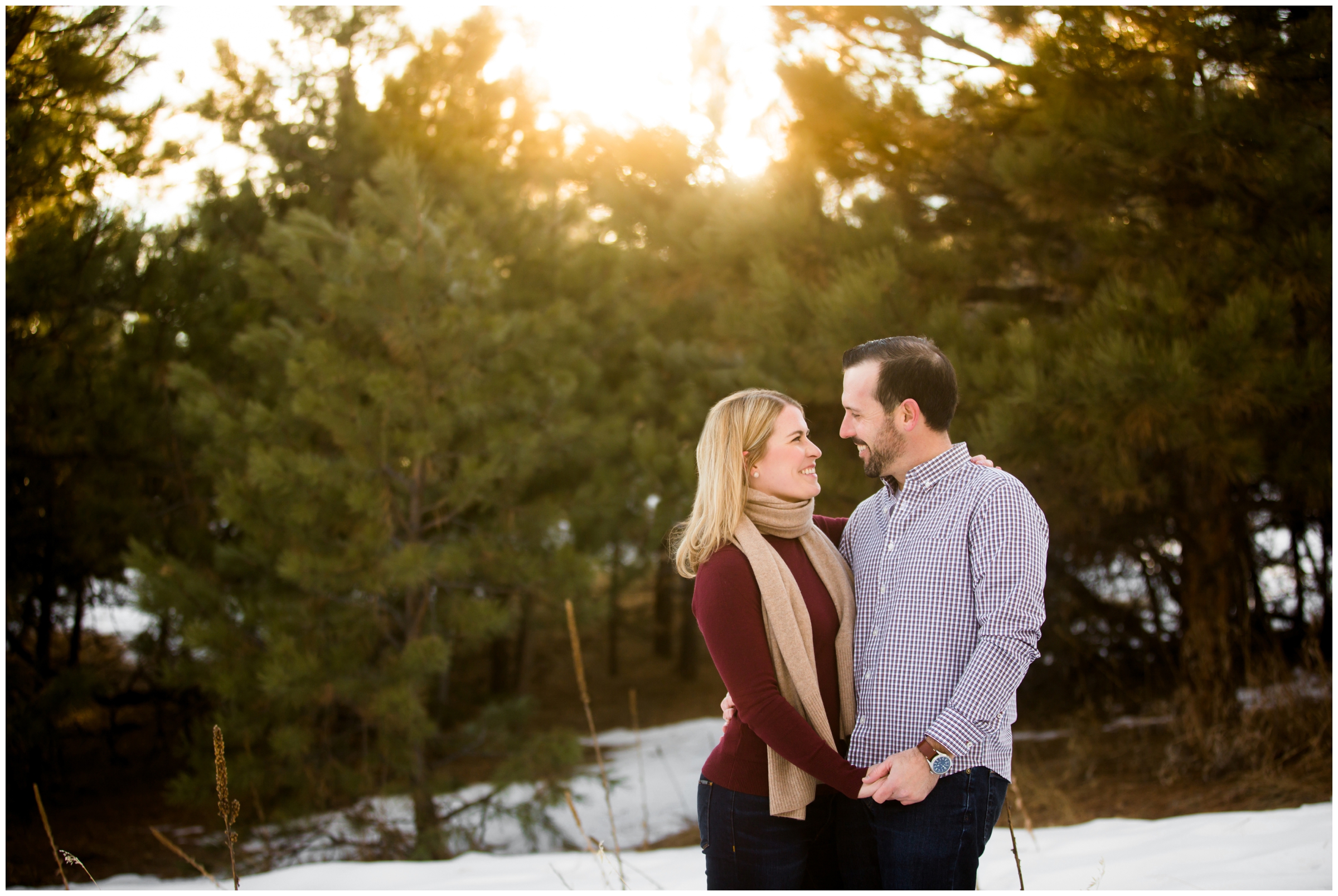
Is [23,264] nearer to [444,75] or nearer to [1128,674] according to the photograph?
[444,75]

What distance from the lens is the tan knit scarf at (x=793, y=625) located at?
1610 millimetres

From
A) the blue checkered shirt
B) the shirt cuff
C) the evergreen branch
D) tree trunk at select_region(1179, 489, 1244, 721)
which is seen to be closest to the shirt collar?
the blue checkered shirt

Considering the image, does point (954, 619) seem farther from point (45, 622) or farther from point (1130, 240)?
point (45, 622)

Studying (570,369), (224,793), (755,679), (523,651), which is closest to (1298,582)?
(570,369)

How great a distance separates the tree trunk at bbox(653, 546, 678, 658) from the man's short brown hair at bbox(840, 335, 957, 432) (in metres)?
11.3

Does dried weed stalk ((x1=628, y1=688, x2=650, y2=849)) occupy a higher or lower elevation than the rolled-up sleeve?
lower

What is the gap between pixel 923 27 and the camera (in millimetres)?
4898

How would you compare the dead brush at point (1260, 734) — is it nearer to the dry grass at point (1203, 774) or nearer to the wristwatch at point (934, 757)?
the dry grass at point (1203, 774)

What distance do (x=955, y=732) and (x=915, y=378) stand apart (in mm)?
673

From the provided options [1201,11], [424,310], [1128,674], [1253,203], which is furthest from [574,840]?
[1201,11]

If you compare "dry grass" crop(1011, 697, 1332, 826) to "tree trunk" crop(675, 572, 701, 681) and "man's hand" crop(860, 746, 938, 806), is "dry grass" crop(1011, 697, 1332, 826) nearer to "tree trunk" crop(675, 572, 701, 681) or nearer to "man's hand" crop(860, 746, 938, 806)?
"man's hand" crop(860, 746, 938, 806)

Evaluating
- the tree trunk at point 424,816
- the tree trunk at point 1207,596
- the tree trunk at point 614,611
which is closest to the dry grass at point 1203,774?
the tree trunk at point 1207,596

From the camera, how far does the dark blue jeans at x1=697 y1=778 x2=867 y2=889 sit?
1.63m

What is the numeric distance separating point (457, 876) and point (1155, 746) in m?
4.45
